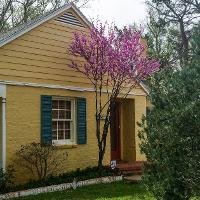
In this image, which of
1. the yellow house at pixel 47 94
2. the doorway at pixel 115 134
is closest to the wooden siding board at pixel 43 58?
the yellow house at pixel 47 94

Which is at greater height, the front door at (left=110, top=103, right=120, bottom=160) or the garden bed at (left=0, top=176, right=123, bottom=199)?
the front door at (left=110, top=103, right=120, bottom=160)

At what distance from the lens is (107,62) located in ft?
47.5

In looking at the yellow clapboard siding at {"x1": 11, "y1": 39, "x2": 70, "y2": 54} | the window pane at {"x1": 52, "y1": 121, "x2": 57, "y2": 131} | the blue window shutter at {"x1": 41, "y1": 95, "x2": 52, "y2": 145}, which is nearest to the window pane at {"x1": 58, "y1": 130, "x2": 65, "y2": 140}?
the window pane at {"x1": 52, "y1": 121, "x2": 57, "y2": 131}

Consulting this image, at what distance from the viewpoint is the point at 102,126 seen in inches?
626

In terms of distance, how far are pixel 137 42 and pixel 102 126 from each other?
309 centimetres

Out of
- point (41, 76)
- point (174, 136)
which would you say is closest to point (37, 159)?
point (41, 76)

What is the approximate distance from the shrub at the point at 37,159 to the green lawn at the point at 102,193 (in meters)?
1.35

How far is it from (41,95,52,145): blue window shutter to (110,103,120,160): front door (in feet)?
13.1

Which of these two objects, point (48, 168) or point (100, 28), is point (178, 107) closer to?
point (48, 168)

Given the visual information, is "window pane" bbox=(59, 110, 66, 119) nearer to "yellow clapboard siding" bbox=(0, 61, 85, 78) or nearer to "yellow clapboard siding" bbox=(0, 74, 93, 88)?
"yellow clapboard siding" bbox=(0, 74, 93, 88)

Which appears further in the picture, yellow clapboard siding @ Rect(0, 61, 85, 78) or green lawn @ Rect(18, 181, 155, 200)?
yellow clapboard siding @ Rect(0, 61, 85, 78)

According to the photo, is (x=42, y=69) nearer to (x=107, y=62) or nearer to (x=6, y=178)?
(x=107, y=62)

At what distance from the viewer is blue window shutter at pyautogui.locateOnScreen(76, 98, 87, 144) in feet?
48.7

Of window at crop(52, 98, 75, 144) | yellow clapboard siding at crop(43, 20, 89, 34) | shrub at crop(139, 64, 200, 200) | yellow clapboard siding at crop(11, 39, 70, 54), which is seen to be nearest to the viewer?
shrub at crop(139, 64, 200, 200)
